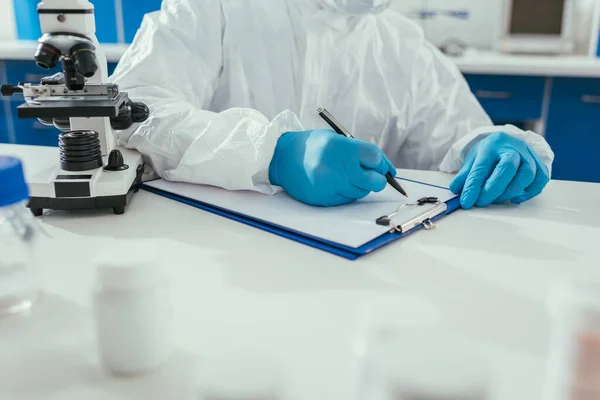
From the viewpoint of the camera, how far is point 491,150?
1037 millimetres

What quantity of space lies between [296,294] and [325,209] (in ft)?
0.95

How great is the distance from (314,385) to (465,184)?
60 cm

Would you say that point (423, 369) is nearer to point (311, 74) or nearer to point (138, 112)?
point (138, 112)

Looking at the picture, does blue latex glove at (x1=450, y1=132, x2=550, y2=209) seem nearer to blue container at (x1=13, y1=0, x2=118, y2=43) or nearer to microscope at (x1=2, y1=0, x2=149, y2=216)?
microscope at (x1=2, y1=0, x2=149, y2=216)

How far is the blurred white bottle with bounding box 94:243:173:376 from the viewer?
467mm

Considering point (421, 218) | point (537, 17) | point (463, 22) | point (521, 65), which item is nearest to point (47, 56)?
point (421, 218)

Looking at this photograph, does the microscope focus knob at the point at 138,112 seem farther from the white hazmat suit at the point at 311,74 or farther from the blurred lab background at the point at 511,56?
the blurred lab background at the point at 511,56

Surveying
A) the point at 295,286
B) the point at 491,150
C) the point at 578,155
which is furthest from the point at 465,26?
the point at 295,286

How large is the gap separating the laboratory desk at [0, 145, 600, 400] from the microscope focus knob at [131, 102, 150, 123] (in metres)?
0.15

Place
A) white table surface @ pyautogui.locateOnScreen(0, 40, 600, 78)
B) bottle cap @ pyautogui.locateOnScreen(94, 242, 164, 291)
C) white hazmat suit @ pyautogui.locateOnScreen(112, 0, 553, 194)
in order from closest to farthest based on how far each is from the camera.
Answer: bottle cap @ pyautogui.locateOnScreen(94, 242, 164, 291), white hazmat suit @ pyautogui.locateOnScreen(112, 0, 553, 194), white table surface @ pyautogui.locateOnScreen(0, 40, 600, 78)

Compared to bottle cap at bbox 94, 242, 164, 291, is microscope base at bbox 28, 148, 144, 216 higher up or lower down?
lower down

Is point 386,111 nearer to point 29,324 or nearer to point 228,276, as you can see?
point 228,276

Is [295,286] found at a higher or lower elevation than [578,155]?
higher

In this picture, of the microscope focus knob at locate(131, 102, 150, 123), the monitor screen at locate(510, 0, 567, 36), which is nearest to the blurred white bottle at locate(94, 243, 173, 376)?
the microscope focus knob at locate(131, 102, 150, 123)
